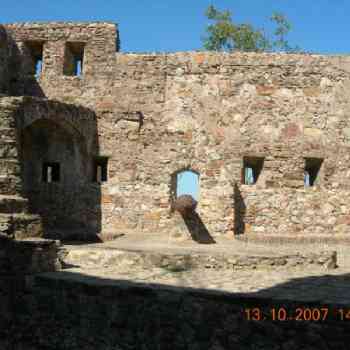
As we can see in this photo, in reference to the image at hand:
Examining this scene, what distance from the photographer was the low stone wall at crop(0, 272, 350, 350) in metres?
4.52

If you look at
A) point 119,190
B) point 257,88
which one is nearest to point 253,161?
point 257,88

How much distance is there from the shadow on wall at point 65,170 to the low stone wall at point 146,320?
21.9 ft

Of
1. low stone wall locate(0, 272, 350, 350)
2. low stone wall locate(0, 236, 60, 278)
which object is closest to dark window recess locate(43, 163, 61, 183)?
low stone wall locate(0, 236, 60, 278)

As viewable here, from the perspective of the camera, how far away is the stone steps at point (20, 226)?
7008 millimetres

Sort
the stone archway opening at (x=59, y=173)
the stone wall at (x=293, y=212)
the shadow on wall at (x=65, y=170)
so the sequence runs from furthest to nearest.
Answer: the stone wall at (x=293, y=212), the stone archway opening at (x=59, y=173), the shadow on wall at (x=65, y=170)

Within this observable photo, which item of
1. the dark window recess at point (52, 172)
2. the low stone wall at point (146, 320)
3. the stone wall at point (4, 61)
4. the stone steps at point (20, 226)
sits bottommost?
the low stone wall at point (146, 320)

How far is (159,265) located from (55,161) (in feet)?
24.1

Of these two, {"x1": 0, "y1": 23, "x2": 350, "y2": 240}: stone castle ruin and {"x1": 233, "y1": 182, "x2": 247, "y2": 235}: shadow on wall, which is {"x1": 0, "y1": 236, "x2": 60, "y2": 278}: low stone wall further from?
{"x1": 233, "y1": 182, "x2": 247, "y2": 235}: shadow on wall

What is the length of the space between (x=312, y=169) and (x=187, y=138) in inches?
164

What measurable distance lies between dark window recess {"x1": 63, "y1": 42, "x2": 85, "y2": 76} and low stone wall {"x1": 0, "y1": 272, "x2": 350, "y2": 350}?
9.42 meters

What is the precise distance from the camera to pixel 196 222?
1305cm

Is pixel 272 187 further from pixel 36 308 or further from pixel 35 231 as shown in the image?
pixel 36 308

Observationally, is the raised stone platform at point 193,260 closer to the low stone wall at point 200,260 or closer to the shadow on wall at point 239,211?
the low stone wall at point 200,260

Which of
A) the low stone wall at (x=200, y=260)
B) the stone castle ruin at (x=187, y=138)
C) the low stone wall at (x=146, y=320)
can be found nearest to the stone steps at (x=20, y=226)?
the low stone wall at (x=200, y=260)
